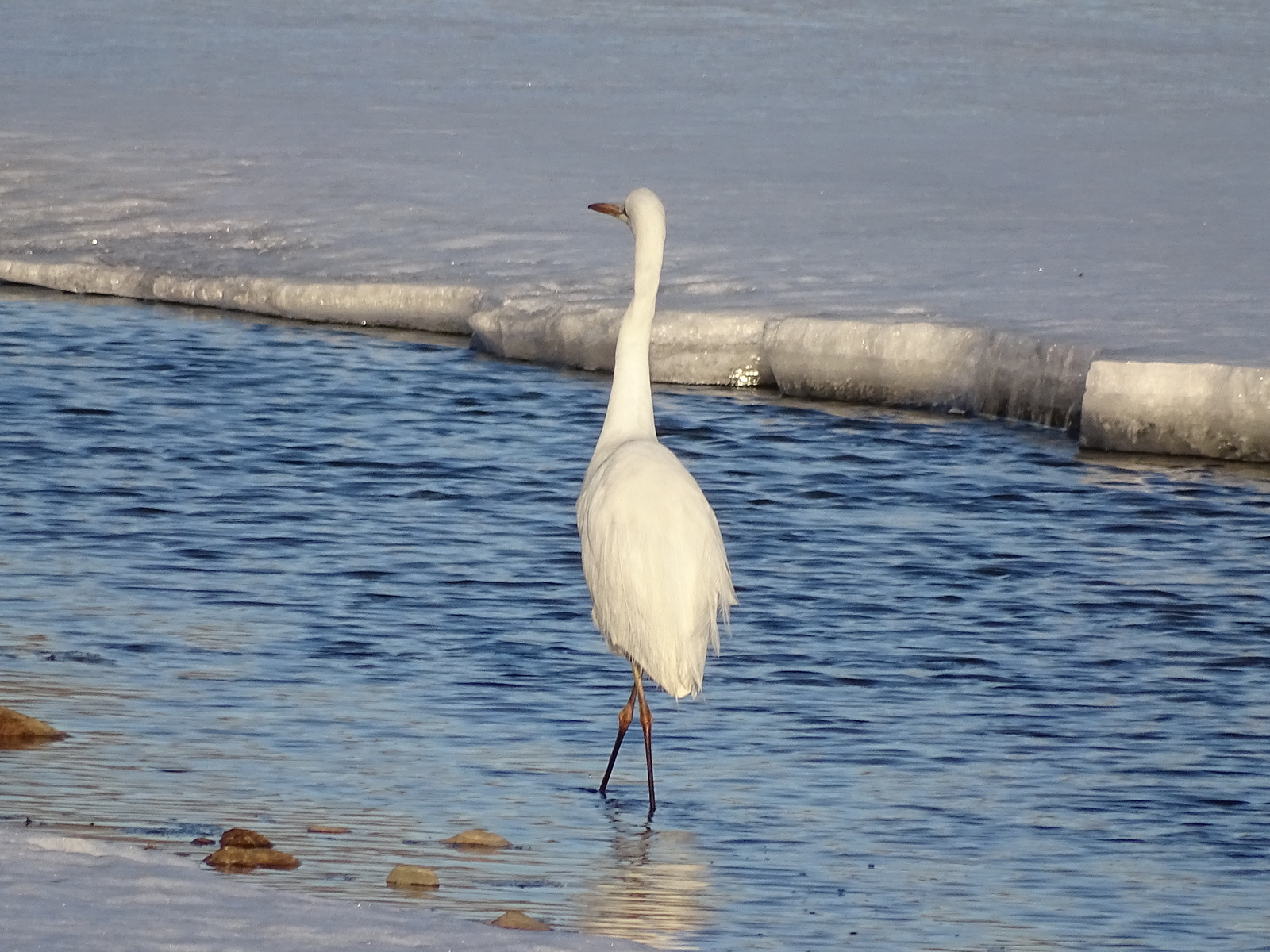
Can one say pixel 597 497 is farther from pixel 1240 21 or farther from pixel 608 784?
pixel 1240 21

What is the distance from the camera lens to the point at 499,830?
5.36 meters

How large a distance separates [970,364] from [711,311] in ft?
4.98

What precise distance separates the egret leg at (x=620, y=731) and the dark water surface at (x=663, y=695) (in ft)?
0.29

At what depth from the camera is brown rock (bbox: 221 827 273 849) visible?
493cm

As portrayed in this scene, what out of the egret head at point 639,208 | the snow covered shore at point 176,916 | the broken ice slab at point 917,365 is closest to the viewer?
the snow covered shore at point 176,916

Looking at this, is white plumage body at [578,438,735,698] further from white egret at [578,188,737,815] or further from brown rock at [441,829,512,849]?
brown rock at [441,829,512,849]

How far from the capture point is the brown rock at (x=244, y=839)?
493 centimetres

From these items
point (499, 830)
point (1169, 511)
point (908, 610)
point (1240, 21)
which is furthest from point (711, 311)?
point (1240, 21)

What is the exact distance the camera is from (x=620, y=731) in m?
6.11

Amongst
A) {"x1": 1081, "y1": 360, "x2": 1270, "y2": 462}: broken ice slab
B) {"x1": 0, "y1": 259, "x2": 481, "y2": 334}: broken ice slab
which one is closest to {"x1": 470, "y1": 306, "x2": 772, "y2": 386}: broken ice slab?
{"x1": 0, "y1": 259, "x2": 481, "y2": 334}: broken ice slab

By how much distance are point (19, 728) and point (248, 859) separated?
1228 millimetres

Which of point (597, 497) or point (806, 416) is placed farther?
point (806, 416)

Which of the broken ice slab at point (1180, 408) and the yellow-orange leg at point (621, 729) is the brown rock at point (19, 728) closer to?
the yellow-orange leg at point (621, 729)

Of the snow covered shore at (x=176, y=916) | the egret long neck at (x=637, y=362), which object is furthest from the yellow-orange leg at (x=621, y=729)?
the snow covered shore at (x=176, y=916)
